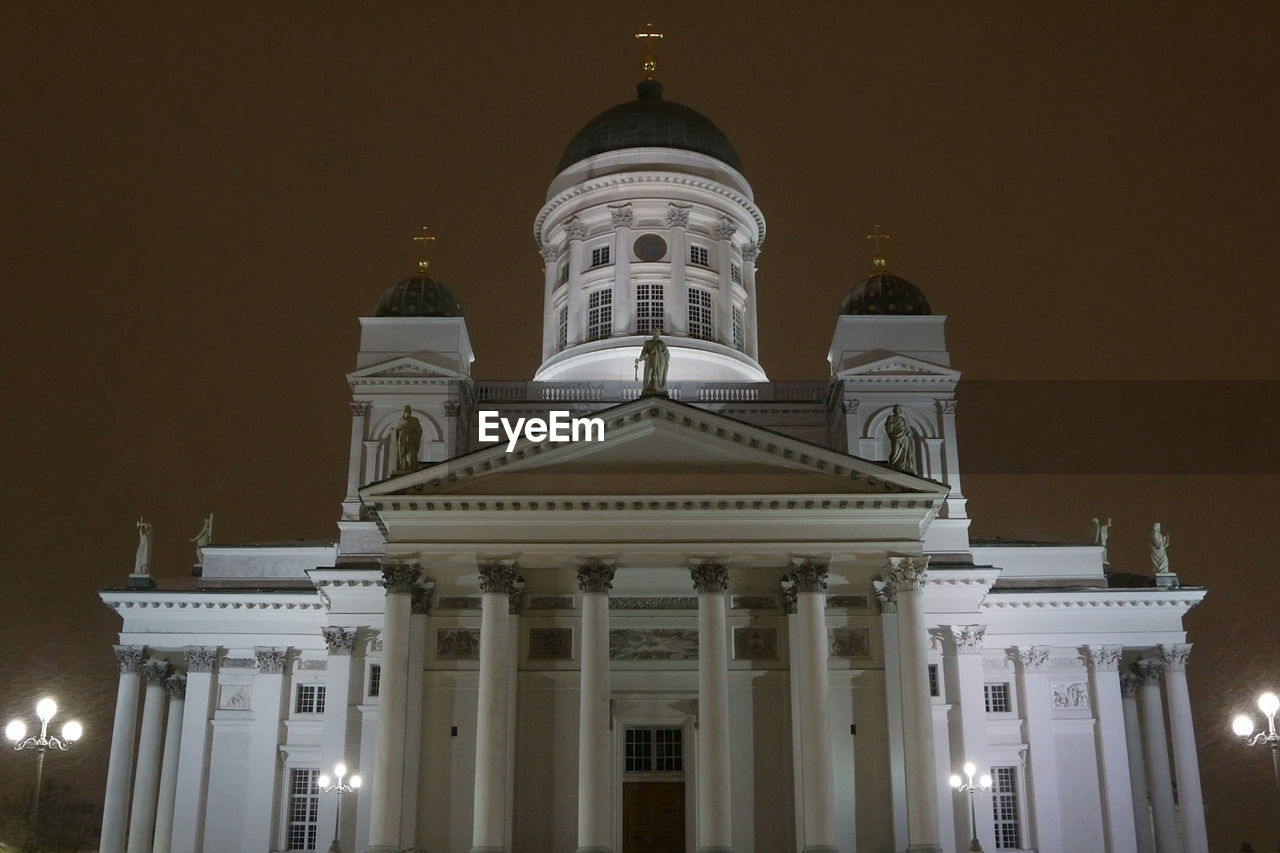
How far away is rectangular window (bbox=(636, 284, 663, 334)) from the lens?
4744cm

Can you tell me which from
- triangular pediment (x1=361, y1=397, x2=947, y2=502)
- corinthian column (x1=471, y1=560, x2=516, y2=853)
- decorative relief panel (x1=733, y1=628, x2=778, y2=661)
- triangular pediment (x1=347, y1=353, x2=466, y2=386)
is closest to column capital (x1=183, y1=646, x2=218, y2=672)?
triangular pediment (x1=347, y1=353, x2=466, y2=386)

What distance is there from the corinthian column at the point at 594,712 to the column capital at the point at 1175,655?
18959mm

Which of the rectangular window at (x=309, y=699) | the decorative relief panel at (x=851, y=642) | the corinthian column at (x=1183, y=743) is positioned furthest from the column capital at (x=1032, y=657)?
the rectangular window at (x=309, y=699)

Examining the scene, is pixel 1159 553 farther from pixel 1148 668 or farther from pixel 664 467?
pixel 664 467

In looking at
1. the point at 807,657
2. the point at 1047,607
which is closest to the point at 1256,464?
the point at 1047,607

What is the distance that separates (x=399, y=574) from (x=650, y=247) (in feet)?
67.2

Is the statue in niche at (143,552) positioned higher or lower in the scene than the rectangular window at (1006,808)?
higher

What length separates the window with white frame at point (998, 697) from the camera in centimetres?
4044

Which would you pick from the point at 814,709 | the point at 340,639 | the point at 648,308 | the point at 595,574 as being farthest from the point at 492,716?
the point at 648,308

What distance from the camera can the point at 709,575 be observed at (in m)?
31.7

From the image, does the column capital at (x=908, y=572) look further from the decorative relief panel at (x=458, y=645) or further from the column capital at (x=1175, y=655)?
the column capital at (x=1175, y=655)

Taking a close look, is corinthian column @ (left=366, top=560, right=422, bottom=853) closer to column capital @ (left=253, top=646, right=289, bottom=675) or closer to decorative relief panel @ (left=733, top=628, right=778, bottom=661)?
decorative relief panel @ (left=733, top=628, right=778, bottom=661)

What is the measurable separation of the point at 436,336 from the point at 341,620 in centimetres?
981

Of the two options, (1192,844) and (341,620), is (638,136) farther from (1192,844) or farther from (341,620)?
(1192,844)
